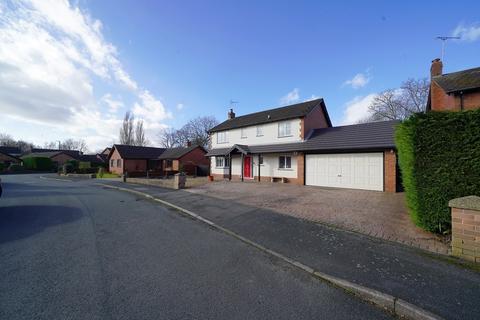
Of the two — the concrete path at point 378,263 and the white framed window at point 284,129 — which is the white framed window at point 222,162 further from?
the concrete path at point 378,263

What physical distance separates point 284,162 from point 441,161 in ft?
42.6

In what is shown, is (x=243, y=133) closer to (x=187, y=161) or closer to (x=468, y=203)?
(x=187, y=161)

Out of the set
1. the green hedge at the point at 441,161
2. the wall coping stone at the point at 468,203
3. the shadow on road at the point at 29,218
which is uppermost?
the green hedge at the point at 441,161

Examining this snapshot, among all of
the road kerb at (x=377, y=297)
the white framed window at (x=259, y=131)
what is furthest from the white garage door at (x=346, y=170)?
the road kerb at (x=377, y=297)

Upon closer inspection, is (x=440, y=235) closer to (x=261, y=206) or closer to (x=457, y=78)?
(x=261, y=206)

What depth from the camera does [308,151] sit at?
15.8 m

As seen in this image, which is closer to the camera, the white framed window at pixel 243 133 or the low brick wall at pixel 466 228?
the low brick wall at pixel 466 228

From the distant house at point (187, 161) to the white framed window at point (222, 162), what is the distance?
31.3 feet

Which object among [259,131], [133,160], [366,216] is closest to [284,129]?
[259,131]

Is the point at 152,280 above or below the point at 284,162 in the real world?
below

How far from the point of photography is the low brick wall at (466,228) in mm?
3816

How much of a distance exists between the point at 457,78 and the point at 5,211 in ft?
83.1

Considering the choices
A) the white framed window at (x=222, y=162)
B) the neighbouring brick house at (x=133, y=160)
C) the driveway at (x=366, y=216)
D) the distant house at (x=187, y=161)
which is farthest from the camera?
the neighbouring brick house at (x=133, y=160)

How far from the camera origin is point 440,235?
4.98 m
